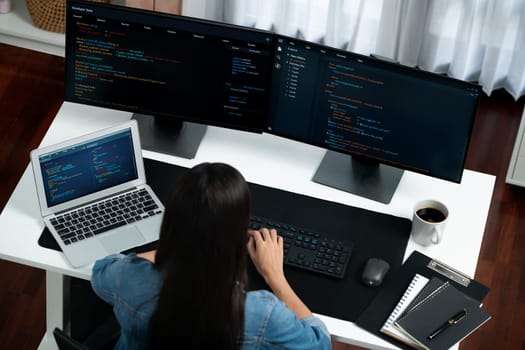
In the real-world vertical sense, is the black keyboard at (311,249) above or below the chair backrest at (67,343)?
below

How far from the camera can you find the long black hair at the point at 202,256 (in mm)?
1879

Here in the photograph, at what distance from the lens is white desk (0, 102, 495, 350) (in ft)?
8.14

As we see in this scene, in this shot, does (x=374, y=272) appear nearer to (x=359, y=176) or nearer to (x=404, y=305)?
(x=404, y=305)


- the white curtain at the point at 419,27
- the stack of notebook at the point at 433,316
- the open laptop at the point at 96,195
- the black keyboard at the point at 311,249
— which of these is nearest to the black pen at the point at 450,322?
the stack of notebook at the point at 433,316

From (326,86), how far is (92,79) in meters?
0.67

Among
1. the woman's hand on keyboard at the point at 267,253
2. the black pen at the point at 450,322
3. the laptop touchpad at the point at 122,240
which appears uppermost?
the woman's hand on keyboard at the point at 267,253

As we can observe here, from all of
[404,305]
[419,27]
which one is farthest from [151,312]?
[419,27]

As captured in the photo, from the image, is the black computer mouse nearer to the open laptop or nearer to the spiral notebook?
the spiral notebook

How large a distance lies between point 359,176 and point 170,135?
1.87 ft

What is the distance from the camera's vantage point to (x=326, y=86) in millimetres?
2576

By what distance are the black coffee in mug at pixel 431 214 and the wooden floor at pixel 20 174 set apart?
32.1 inches

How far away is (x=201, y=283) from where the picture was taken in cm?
190

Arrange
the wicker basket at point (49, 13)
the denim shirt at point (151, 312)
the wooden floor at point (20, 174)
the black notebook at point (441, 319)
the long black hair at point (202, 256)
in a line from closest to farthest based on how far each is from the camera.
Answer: the long black hair at point (202, 256), the denim shirt at point (151, 312), the black notebook at point (441, 319), the wooden floor at point (20, 174), the wicker basket at point (49, 13)

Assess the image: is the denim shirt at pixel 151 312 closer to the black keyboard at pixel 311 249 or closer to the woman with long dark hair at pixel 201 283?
the woman with long dark hair at pixel 201 283
